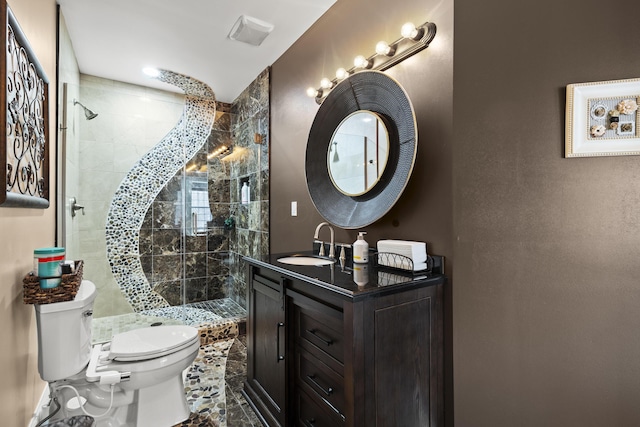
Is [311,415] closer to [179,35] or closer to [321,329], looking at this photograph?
[321,329]

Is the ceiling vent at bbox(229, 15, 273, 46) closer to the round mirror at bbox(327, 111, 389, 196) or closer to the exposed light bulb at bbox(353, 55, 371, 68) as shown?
the exposed light bulb at bbox(353, 55, 371, 68)

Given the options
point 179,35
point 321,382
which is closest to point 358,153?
point 321,382

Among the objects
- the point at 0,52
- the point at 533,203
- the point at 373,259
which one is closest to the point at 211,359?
the point at 373,259

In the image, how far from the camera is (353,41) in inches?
75.7

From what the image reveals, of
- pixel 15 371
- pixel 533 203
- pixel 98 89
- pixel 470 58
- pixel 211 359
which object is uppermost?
pixel 98 89

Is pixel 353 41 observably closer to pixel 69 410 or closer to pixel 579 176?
pixel 579 176

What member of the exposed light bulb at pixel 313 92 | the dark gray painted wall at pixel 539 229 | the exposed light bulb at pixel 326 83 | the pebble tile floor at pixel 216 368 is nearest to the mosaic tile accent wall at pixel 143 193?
the pebble tile floor at pixel 216 368

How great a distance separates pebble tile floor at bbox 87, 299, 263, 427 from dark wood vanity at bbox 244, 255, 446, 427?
344mm

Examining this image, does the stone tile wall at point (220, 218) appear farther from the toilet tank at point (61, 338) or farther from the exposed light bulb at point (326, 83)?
the toilet tank at point (61, 338)

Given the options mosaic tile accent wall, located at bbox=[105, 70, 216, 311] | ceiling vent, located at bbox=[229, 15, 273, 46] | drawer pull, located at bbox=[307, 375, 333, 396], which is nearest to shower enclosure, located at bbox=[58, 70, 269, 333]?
mosaic tile accent wall, located at bbox=[105, 70, 216, 311]

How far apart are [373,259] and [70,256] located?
97.4 inches

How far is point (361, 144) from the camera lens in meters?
1.78

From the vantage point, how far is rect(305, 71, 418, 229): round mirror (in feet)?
4.97

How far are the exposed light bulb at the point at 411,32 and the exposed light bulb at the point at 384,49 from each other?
0.12 meters
